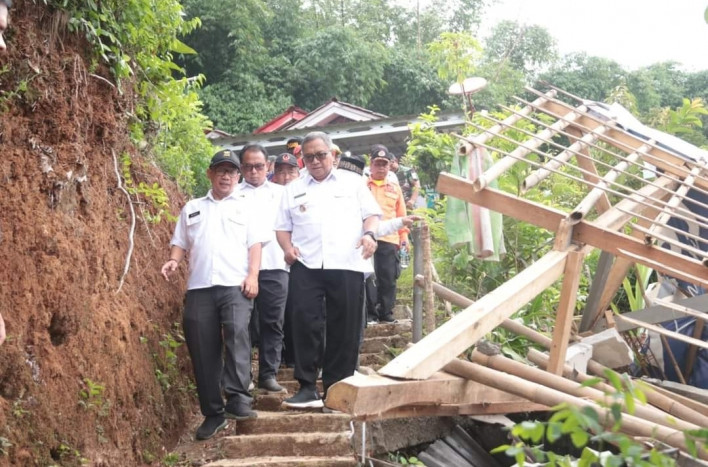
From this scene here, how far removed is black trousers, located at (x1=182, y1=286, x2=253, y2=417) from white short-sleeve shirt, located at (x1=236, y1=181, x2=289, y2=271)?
739 mm

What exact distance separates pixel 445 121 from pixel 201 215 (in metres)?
11.5

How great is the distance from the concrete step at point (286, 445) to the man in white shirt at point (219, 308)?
1.27 ft

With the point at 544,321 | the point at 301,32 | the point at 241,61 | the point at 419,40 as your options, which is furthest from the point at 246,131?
the point at 544,321

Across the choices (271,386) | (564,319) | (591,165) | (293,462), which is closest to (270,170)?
(271,386)

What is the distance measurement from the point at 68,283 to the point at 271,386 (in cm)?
194

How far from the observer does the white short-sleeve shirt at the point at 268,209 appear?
662 centimetres

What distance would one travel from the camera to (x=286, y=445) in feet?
17.5

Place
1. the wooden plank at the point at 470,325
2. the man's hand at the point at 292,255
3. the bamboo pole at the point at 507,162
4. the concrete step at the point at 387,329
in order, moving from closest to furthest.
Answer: the wooden plank at the point at 470,325
the bamboo pole at the point at 507,162
the man's hand at the point at 292,255
the concrete step at the point at 387,329

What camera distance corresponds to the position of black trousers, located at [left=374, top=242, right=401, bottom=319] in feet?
27.7

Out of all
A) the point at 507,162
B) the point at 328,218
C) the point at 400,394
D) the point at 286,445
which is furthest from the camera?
the point at 328,218

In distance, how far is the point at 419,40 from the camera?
33.9 m

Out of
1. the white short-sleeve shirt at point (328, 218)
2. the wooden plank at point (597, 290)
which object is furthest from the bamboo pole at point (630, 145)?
the white short-sleeve shirt at point (328, 218)

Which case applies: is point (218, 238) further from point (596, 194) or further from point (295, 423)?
point (596, 194)

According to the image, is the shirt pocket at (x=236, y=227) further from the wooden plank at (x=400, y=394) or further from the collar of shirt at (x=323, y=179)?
the wooden plank at (x=400, y=394)
